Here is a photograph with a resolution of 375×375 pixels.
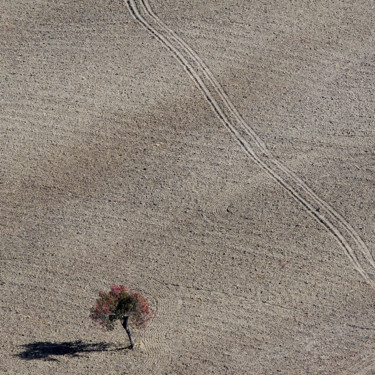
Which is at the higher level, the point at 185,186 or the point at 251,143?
the point at 251,143

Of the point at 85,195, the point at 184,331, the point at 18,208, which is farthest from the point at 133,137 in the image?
the point at 184,331

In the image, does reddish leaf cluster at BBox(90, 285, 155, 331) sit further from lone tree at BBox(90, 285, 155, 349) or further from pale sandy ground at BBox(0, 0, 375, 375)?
pale sandy ground at BBox(0, 0, 375, 375)

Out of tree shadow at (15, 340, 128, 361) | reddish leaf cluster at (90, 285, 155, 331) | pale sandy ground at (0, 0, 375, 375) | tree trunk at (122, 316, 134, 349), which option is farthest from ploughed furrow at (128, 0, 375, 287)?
tree shadow at (15, 340, 128, 361)

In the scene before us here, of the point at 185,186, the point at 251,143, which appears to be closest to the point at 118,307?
the point at 185,186

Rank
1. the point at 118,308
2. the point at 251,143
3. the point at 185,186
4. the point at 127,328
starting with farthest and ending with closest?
the point at 251,143, the point at 185,186, the point at 127,328, the point at 118,308

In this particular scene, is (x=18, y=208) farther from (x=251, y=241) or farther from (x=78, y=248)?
(x=251, y=241)

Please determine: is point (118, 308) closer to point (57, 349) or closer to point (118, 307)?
point (118, 307)

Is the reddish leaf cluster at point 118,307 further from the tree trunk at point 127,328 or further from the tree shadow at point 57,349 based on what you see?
the tree shadow at point 57,349

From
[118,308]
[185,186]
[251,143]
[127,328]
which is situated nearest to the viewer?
[118,308]
